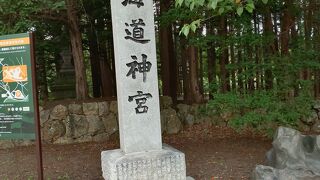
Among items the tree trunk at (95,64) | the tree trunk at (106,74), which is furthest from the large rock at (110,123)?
the tree trunk at (95,64)

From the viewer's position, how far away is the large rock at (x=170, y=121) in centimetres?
967

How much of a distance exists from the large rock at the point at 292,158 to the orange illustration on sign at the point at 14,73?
10.3 feet

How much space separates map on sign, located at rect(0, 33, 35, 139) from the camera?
4.81m

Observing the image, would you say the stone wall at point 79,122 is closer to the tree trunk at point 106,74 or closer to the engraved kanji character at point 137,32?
the tree trunk at point 106,74

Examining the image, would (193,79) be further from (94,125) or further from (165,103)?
(94,125)

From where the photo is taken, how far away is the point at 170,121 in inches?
383

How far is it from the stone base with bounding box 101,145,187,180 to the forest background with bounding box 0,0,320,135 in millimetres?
1732

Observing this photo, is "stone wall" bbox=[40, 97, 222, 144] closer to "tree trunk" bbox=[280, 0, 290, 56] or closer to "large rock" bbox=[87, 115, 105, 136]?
"large rock" bbox=[87, 115, 105, 136]

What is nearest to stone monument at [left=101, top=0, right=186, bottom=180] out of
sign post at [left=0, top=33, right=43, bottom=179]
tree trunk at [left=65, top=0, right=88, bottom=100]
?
sign post at [left=0, top=33, right=43, bottom=179]

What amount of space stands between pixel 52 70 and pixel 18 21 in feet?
18.4

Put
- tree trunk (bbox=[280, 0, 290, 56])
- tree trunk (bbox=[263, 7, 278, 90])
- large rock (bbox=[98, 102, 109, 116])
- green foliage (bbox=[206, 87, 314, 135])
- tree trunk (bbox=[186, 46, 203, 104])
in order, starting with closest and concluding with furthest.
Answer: green foliage (bbox=[206, 87, 314, 135]), tree trunk (bbox=[263, 7, 278, 90]), tree trunk (bbox=[280, 0, 290, 56]), large rock (bbox=[98, 102, 109, 116]), tree trunk (bbox=[186, 46, 203, 104])

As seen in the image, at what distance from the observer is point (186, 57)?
11516mm

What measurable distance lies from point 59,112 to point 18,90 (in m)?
4.30

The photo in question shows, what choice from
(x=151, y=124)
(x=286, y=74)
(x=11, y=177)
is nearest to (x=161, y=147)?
(x=151, y=124)
